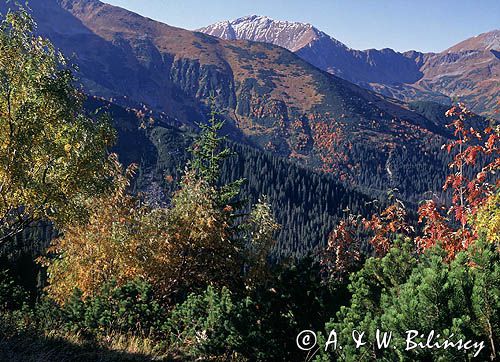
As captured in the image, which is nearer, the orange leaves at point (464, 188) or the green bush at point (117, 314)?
the orange leaves at point (464, 188)

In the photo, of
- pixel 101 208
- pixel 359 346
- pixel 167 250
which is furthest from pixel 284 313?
pixel 101 208

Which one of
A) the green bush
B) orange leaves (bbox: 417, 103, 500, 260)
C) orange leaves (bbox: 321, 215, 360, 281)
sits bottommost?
the green bush

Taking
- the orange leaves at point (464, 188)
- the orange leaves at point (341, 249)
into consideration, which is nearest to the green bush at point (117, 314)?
the orange leaves at point (341, 249)

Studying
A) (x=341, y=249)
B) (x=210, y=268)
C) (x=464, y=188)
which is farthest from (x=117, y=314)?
(x=464, y=188)

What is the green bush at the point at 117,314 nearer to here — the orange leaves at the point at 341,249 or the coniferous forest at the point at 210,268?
the coniferous forest at the point at 210,268

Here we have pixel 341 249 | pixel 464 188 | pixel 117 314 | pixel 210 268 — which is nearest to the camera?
pixel 117 314

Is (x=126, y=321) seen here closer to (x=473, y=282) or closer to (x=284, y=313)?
(x=284, y=313)

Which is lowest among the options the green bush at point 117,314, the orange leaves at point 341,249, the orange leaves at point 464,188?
the green bush at point 117,314

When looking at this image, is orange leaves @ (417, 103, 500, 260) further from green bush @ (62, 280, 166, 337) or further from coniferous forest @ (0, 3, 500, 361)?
green bush @ (62, 280, 166, 337)

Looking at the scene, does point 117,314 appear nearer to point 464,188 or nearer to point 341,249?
point 341,249

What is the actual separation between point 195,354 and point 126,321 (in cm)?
273

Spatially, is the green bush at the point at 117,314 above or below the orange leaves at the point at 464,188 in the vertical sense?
below

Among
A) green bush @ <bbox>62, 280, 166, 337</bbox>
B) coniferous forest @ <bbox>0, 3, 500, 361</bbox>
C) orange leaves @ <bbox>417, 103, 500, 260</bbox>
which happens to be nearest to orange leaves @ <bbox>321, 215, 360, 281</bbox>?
coniferous forest @ <bbox>0, 3, 500, 361</bbox>

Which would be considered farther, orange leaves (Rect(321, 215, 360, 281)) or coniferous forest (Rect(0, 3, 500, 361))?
orange leaves (Rect(321, 215, 360, 281))
